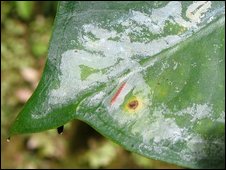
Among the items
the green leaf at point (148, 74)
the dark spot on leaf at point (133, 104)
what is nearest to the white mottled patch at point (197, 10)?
the green leaf at point (148, 74)

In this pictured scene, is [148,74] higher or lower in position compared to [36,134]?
higher

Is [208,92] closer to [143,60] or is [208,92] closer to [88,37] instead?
[143,60]

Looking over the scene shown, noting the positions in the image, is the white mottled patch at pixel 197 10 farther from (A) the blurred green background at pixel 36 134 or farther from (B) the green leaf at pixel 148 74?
(A) the blurred green background at pixel 36 134

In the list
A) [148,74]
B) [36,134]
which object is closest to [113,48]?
[148,74]

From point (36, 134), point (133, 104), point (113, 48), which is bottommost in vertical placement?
point (36, 134)

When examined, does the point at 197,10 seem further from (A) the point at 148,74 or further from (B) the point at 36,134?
(B) the point at 36,134

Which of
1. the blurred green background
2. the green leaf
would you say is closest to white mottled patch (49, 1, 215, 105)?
the green leaf
